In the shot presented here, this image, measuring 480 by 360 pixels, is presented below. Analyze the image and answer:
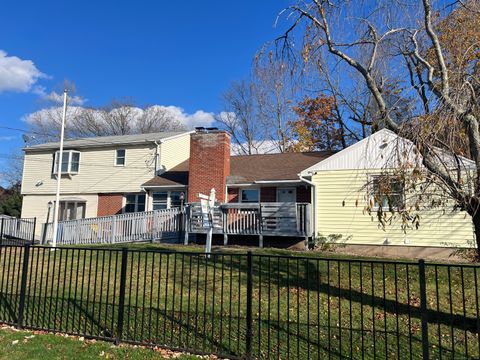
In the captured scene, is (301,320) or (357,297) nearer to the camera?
(301,320)

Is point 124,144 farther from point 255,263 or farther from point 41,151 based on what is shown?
point 255,263

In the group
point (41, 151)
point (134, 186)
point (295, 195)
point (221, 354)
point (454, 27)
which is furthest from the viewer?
point (41, 151)

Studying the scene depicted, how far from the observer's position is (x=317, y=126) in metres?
31.6

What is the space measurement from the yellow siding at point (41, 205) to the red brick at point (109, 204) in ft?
1.13

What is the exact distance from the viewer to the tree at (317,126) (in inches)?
1208

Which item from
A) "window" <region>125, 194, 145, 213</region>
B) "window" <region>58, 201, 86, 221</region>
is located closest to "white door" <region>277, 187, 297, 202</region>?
"window" <region>125, 194, 145, 213</region>

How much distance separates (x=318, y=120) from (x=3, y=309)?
27208 millimetres

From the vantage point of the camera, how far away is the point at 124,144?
945 inches

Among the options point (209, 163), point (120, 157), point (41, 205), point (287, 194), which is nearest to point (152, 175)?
point (120, 157)

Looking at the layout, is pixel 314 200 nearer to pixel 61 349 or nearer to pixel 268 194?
pixel 268 194

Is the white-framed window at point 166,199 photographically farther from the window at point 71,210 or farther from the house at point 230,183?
the window at point 71,210

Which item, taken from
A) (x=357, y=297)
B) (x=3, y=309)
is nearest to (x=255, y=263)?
(x=357, y=297)

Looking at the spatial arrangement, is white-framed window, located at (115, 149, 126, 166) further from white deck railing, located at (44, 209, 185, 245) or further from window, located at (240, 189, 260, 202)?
window, located at (240, 189, 260, 202)

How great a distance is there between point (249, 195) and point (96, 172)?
417 inches
